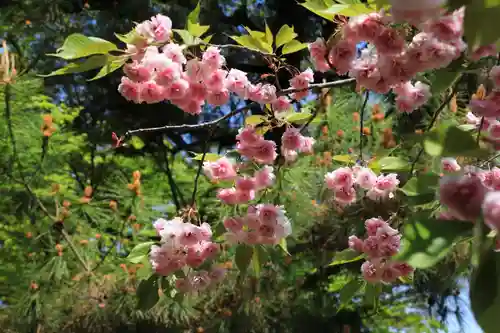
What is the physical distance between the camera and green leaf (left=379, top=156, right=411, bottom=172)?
1060mm

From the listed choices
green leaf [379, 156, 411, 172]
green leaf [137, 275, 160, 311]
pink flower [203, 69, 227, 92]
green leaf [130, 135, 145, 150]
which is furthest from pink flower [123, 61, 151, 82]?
green leaf [130, 135, 145, 150]

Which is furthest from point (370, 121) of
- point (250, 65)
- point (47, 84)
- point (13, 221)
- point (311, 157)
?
point (13, 221)

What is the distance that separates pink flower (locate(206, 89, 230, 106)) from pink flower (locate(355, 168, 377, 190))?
11.8 inches

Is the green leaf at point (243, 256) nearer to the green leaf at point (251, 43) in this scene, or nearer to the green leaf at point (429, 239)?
the green leaf at point (251, 43)

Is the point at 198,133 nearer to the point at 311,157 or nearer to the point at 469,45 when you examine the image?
the point at 311,157

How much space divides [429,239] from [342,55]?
1.78ft

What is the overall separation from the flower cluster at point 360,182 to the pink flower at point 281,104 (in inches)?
6.6

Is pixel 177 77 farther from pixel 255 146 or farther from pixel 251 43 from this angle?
pixel 255 146

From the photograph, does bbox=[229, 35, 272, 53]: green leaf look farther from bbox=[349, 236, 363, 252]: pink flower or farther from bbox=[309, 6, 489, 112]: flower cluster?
bbox=[349, 236, 363, 252]: pink flower

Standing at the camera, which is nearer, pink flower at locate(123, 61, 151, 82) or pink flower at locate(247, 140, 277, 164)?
pink flower at locate(123, 61, 151, 82)

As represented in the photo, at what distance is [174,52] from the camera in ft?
3.01

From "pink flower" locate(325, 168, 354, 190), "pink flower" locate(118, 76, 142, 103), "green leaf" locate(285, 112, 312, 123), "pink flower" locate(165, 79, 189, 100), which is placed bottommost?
"pink flower" locate(325, 168, 354, 190)

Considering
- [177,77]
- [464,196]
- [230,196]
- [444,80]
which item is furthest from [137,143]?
[464,196]

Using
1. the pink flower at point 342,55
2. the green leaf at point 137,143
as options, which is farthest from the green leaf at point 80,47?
the green leaf at point 137,143
